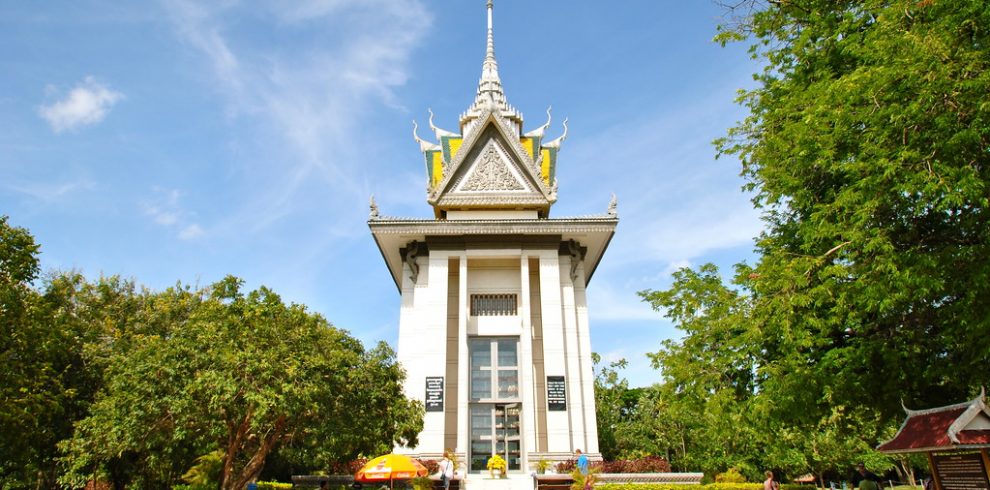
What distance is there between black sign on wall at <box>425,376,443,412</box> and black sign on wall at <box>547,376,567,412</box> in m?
3.33

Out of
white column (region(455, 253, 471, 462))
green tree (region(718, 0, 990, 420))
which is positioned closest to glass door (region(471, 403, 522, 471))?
white column (region(455, 253, 471, 462))

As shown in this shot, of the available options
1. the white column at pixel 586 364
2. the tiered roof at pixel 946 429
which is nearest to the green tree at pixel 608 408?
the white column at pixel 586 364

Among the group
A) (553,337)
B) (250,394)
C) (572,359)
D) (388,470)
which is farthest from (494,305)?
(250,394)

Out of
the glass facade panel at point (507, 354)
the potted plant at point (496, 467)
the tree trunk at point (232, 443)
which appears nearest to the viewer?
the tree trunk at point (232, 443)

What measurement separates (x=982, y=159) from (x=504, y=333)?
1489 centimetres

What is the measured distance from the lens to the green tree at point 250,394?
1195 cm

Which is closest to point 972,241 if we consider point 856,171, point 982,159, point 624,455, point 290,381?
point 982,159

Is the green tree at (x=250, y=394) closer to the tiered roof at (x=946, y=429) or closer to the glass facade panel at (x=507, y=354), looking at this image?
the glass facade panel at (x=507, y=354)

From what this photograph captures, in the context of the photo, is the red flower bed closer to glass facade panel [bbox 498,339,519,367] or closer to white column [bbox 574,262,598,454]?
white column [bbox 574,262,598,454]

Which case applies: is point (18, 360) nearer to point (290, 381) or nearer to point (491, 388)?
point (290, 381)

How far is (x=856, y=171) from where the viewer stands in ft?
28.5

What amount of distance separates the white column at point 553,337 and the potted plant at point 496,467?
1.49 meters

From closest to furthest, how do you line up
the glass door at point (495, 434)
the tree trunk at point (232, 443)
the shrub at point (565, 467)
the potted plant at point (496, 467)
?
the tree trunk at point (232, 443)
the shrub at point (565, 467)
the potted plant at point (496, 467)
the glass door at point (495, 434)

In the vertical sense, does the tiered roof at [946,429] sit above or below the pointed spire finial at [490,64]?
below
